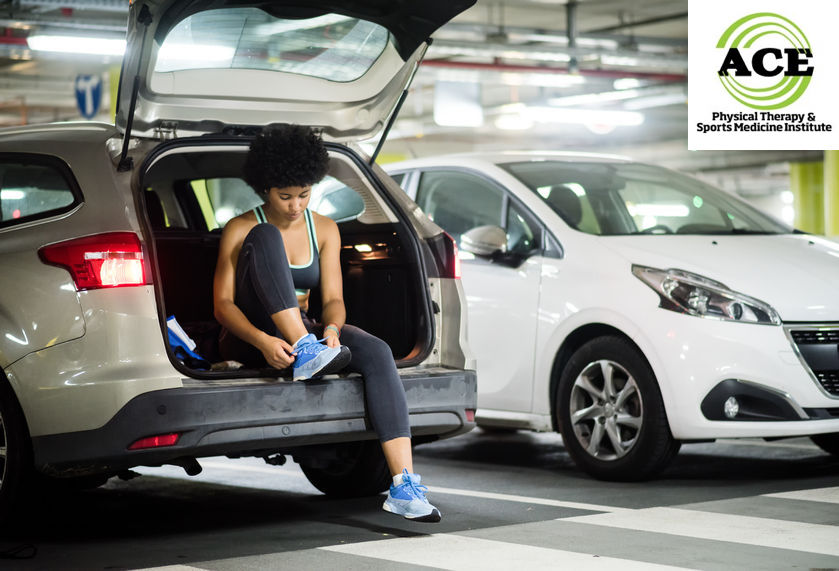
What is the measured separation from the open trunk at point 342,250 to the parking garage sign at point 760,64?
5867 millimetres

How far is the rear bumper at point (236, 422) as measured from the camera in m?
4.73

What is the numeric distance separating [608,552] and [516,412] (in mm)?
2397

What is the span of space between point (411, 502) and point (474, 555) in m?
0.65

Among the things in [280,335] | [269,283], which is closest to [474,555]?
[280,335]

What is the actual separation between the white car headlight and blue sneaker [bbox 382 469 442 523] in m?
1.77

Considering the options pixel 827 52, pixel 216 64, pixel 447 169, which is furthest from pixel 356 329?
pixel 827 52

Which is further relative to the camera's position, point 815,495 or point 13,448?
point 815,495

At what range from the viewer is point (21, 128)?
5652 mm

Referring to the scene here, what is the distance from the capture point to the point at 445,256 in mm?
5906

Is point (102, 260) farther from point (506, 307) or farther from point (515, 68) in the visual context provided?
point (515, 68)

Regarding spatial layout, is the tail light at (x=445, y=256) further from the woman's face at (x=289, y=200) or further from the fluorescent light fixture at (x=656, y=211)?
the fluorescent light fixture at (x=656, y=211)

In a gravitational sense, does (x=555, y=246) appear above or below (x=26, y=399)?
above

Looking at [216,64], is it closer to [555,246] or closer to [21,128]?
[21,128]

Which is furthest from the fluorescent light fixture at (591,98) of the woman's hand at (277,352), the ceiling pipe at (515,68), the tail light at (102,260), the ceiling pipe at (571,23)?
the tail light at (102,260)
